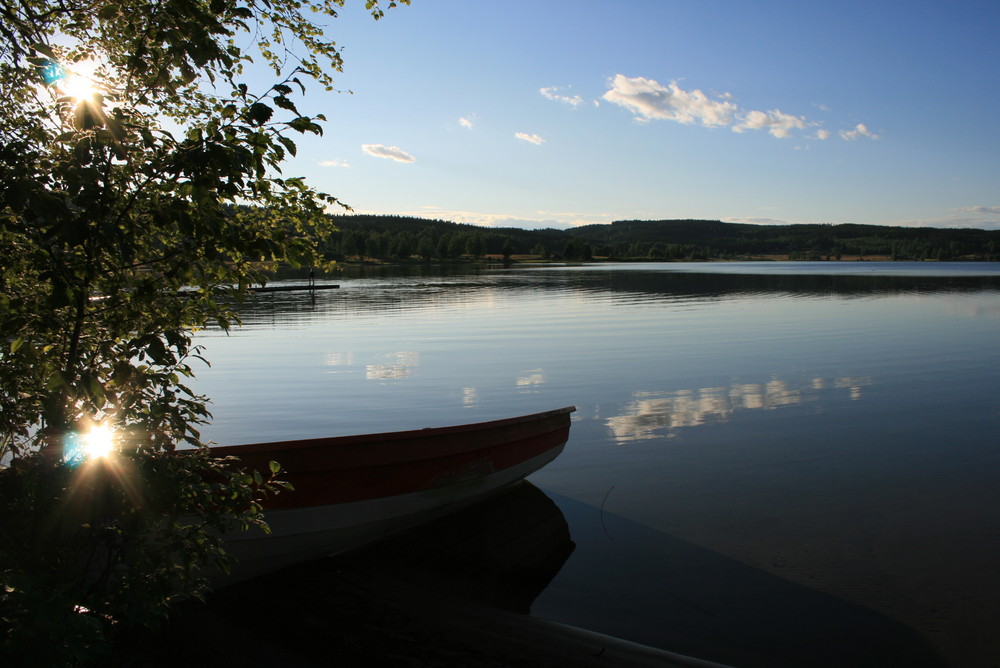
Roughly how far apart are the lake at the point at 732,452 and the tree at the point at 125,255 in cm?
429

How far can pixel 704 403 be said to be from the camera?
16.0 m

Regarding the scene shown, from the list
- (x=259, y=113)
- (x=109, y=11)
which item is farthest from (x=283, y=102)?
(x=109, y=11)

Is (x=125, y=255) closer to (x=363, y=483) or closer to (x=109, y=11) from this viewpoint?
(x=109, y=11)

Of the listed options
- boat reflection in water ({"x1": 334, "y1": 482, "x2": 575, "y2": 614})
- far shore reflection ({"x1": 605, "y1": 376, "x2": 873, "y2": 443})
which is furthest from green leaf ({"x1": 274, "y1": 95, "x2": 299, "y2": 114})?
far shore reflection ({"x1": 605, "y1": 376, "x2": 873, "y2": 443})

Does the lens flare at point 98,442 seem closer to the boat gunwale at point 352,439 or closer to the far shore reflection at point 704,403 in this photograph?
the boat gunwale at point 352,439

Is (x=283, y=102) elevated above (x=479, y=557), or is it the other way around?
(x=283, y=102)

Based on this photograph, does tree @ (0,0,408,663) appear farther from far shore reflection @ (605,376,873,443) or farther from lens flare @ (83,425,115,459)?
far shore reflection @ (605,376,873,443)

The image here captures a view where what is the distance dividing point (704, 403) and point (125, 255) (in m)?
14.5

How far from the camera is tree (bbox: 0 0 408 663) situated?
348cm

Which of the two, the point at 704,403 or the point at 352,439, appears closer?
the point at 352,439

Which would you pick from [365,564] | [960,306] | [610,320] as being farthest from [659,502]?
[960,306]

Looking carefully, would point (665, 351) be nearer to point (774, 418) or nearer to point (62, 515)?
point (774, 418)

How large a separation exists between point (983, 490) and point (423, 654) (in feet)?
29.2

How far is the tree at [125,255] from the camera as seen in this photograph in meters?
3.48
